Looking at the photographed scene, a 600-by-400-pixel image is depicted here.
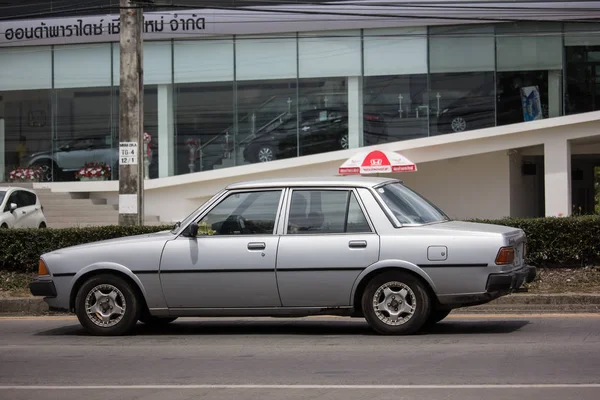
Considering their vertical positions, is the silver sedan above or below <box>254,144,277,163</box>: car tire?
below

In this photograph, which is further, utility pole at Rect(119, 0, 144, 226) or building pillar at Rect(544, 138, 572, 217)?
building pillar at Rect(544, 138, 572, 217)

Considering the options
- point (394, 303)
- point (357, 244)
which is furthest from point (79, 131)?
point (394, 303)

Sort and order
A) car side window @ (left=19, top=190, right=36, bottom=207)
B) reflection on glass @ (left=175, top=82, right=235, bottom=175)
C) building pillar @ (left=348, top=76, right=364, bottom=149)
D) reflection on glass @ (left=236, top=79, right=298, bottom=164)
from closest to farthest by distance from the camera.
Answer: car side window @ (left=19, top=190, right=36, bottom=207) → building pillar @ (left=348, top=76, right=364, bottom=149) → reflection on glass @ (left=236, top=79, right=298, bottom=164) → reflection on glass @ (left=175, top=82, right=235, bottom=175)

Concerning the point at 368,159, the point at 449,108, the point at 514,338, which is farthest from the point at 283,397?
the point at 449,108

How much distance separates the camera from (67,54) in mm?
32562

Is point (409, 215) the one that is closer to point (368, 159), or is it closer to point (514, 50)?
point (368, 159)

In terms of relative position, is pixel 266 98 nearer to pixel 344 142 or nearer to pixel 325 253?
pixel 344 142

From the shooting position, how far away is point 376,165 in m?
26.4

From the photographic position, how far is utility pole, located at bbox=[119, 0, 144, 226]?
54.2 ft

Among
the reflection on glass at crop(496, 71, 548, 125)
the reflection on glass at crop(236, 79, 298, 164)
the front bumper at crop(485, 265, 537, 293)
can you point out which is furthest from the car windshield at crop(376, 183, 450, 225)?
the reflection on glass at crop(236, 79, 298, 164)

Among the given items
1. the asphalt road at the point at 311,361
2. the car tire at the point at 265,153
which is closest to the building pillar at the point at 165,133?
the car tire at the point at 265,153

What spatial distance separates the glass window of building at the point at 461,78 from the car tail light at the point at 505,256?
800 inches

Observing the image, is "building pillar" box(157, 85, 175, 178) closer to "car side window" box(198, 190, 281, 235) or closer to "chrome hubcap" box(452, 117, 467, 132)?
"chrome hubcap" box(452, 117, 467, 132)

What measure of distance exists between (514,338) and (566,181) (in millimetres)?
20769
